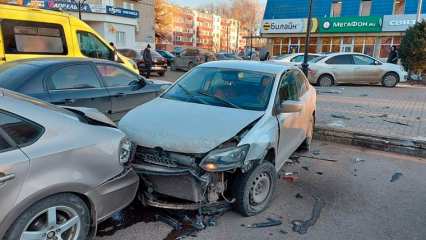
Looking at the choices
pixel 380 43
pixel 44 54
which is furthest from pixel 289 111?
pixel 380 43

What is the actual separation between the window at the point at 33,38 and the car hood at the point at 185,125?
4977 millimetres

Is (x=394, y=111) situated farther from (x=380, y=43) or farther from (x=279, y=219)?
(x=380, y=43)

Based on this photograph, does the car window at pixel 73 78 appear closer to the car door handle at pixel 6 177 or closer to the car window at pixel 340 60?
the car door handle at pixel 6 177

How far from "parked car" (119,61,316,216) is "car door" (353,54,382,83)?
12.2 meters

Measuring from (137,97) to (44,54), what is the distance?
309 cm

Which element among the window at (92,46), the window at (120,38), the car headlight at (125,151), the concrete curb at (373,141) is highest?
the window at (120,38)

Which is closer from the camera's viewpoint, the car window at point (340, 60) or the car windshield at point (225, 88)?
the car windshield at point (225, 88)

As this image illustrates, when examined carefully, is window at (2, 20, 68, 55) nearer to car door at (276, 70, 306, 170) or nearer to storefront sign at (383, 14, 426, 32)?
car door at (276, 70, 306, 170)

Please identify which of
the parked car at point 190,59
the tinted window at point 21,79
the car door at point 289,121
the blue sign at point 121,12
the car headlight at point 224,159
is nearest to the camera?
the car headlight at point 224,159

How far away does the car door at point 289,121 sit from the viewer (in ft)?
14.1

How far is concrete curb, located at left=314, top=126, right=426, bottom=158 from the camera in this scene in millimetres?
6141

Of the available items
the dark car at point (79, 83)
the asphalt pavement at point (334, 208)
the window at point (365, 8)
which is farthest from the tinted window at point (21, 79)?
the window at point (365, 8)

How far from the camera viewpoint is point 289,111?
4.22 meters

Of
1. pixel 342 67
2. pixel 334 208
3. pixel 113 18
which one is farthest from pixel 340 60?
pixel 113 18
